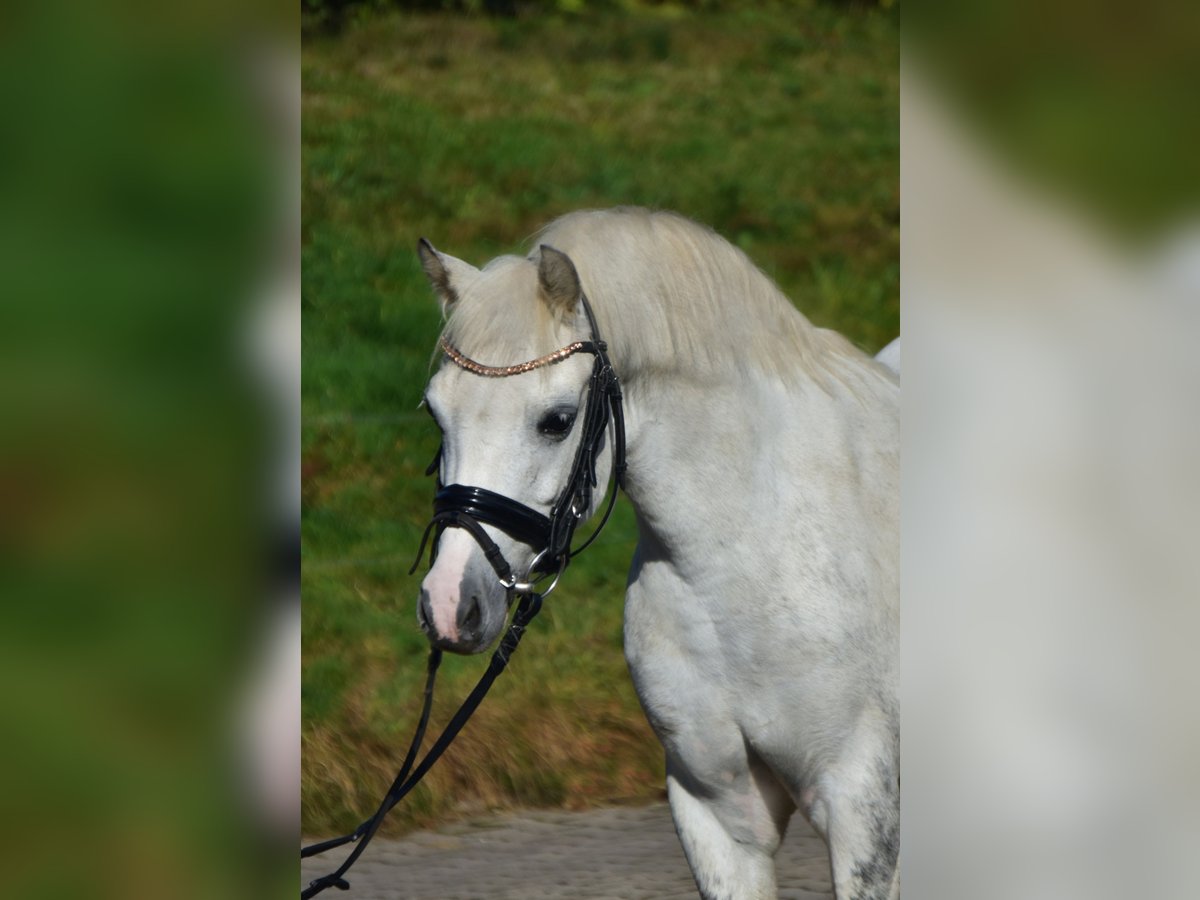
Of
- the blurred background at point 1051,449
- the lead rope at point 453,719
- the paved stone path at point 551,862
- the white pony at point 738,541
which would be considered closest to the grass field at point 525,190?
the paved stone path at point 551,862

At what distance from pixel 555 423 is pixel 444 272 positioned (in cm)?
32

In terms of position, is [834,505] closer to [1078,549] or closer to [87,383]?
[1078,549]

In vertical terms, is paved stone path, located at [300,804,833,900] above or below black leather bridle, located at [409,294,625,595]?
below

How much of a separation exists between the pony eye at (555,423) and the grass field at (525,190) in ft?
8.12

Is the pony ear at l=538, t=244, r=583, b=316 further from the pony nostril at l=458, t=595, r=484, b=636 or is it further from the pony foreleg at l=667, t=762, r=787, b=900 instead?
the pony foreleg at l=667, t=762, r=787, b=900

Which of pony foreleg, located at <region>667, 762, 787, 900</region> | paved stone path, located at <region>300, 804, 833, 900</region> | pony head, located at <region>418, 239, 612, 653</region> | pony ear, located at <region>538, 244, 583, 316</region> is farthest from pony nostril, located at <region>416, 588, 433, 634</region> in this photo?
paved stone path, located at <region>300, 804, 833, 900</region>

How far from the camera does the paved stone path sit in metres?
3.54

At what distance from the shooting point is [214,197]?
2.75 ft

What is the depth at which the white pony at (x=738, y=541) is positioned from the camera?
6.94ft

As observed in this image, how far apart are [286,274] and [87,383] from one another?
13cm

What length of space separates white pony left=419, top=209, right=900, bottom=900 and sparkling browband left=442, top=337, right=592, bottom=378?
0.8 inches

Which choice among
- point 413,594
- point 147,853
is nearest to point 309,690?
point 413,594

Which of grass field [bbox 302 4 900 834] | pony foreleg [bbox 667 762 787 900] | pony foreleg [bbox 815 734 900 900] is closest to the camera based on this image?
pony foreleg [bbox 815 734 900 900]

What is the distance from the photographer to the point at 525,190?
6238 mm
